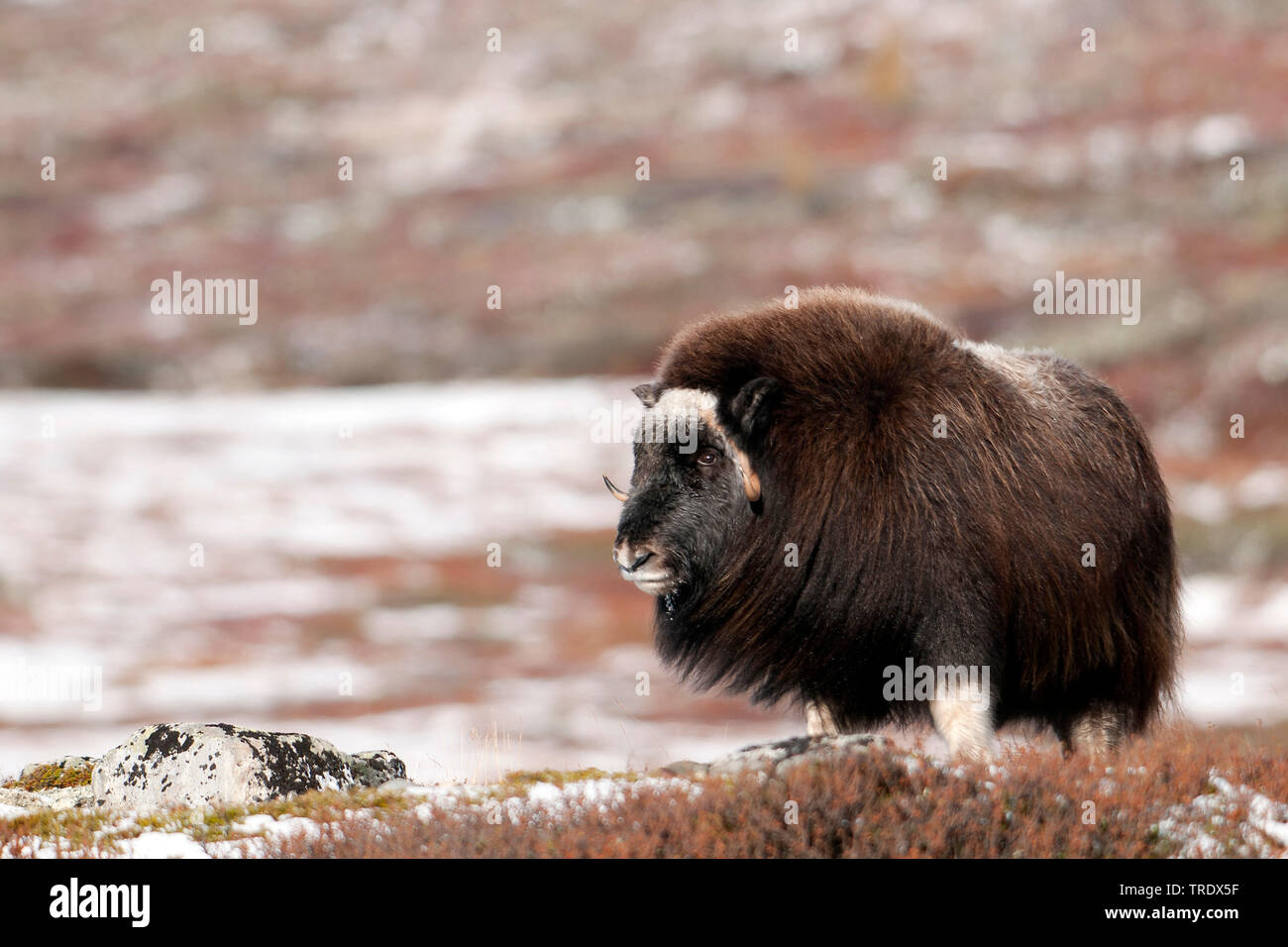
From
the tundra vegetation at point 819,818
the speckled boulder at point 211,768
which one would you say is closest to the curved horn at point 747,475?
the tundra vegetation at point 819,818

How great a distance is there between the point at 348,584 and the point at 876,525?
18.4m

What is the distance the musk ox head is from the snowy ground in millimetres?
7703

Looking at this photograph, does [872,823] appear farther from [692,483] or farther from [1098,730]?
[1098,730]

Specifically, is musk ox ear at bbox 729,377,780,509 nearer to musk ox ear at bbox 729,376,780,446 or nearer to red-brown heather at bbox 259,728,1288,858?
musk ox ear at bbox 729,376,780,446

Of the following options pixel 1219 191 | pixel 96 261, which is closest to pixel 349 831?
pixel 1219 191

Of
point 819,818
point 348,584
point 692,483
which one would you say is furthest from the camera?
point 348,584

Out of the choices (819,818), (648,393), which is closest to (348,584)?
(648,393)

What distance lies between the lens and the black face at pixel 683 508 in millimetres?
4891

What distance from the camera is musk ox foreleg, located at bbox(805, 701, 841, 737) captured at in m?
5.16

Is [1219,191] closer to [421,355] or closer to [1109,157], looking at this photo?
[1109,157]

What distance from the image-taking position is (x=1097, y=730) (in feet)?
17.8

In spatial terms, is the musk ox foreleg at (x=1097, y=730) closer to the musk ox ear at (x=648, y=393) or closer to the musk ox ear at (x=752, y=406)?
the musk ox ear at (x=752, y=406)

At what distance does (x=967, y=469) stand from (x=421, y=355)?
96.1ft

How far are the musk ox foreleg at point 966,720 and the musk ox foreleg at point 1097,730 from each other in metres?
0.83
